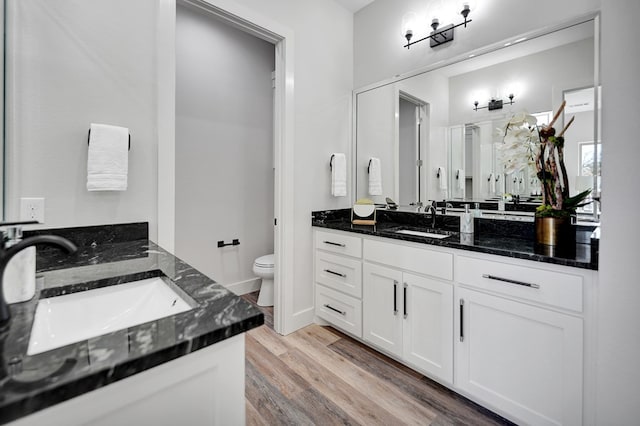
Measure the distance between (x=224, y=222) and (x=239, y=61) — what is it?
163 centimetres

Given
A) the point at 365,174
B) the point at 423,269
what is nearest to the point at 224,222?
the point at 365,174

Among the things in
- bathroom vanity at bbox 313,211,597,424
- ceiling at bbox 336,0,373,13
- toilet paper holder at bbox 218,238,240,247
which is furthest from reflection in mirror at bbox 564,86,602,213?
toilet paper holder at bbox 218,238,240,247

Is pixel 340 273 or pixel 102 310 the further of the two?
pixel 340 273

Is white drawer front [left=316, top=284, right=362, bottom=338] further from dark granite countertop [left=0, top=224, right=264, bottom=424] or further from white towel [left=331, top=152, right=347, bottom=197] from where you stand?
dark granite countertop [left=0, top=224, right=264, bottom=424]

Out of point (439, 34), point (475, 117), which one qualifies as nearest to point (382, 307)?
point (475, 117)

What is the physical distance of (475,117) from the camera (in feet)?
6.70

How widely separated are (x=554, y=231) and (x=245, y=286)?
268cm

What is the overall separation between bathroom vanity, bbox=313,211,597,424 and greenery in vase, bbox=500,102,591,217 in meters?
0.23

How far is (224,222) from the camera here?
3.04m

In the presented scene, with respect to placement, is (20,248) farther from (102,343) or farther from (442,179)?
(442,179)

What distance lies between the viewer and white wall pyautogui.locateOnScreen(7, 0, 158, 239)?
126 centimetres

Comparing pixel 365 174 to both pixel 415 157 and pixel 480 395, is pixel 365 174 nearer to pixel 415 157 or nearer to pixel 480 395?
pixel 415 157

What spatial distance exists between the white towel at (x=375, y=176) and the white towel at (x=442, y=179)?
0.54 metres

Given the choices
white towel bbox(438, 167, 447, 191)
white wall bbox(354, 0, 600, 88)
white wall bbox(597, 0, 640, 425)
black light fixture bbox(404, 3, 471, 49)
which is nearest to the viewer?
white wall bbox(597, 0, 640, 425)
